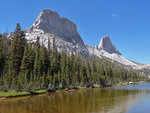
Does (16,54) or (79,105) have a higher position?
(16,54)

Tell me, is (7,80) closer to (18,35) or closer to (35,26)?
(18,35)

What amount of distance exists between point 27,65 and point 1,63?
11299 millimetres

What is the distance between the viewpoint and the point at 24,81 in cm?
4688

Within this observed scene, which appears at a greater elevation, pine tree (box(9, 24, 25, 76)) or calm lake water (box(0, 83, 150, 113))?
pine tree (box(9, 24, 25, 76))

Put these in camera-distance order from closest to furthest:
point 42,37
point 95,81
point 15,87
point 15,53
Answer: point 15,87
point 15,53
point 95,81
point 42,37

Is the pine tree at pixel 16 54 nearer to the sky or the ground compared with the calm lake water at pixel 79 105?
nearer to the sky

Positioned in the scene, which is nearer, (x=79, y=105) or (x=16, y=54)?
(x=79, y=105)

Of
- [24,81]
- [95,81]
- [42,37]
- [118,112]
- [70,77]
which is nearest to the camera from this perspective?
[118,112]

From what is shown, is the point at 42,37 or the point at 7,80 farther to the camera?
the point at 42,37

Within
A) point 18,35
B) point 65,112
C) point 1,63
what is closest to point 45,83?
point 1,63

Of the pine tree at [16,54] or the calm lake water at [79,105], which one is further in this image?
the pine tree at [16,54]

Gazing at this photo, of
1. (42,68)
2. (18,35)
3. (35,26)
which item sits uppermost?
(35,26)

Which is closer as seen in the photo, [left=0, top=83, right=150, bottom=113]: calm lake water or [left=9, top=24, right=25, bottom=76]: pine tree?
[left=0, top=83, right=150, bottom=113]: calm lake water

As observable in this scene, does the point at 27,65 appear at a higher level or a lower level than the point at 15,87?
higher
